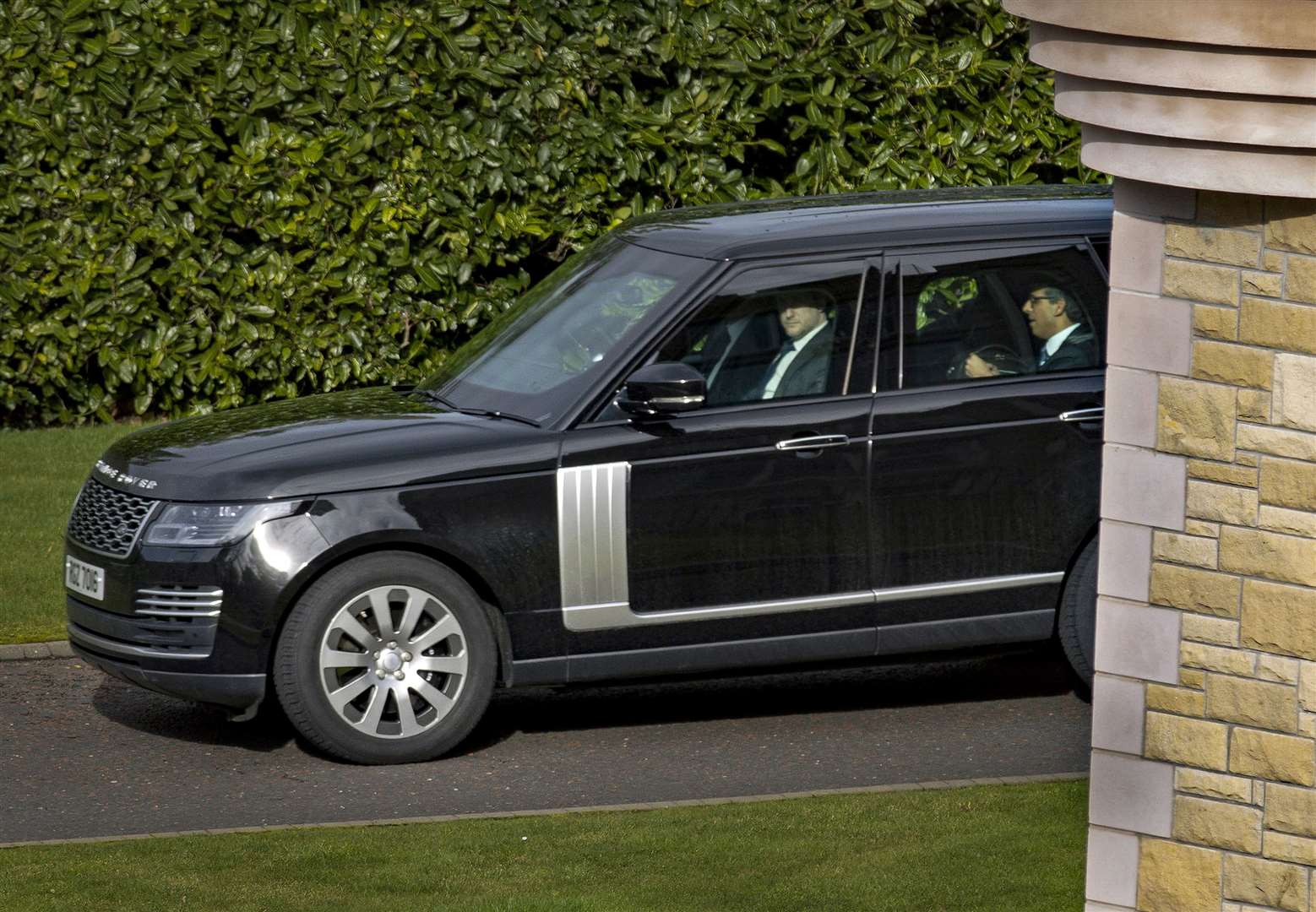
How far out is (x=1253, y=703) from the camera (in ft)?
15.9

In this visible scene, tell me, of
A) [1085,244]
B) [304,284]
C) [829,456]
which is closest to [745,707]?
[829,456]

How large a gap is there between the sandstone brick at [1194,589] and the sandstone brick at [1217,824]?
1.43 ft

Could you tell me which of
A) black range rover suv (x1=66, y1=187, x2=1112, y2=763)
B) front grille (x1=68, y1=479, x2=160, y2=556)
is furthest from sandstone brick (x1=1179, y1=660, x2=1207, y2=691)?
front grille (x1=68, y1=479, x2=160, y2=556)

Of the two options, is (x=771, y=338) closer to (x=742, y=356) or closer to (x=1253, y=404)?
(x=742, y=356)

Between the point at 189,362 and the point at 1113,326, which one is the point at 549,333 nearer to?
the point at 1113,326

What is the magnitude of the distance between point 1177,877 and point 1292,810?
12.8 inches

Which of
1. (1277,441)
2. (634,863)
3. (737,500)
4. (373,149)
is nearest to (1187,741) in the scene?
(1277,441)

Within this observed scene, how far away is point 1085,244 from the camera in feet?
28.0

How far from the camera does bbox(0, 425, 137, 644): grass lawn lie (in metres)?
9.78

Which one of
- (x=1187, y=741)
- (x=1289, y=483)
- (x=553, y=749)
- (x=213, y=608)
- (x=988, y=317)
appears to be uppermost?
(x=1289, y=483)

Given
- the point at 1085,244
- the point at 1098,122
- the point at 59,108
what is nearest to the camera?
the point at 1098,122

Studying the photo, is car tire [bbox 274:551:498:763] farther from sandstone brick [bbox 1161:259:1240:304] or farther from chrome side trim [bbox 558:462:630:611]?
sandstone brick [bbox 1161:259:1240:304]

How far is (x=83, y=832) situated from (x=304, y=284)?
6.67 meters

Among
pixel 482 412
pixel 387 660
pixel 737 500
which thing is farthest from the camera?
pixel 482 412
